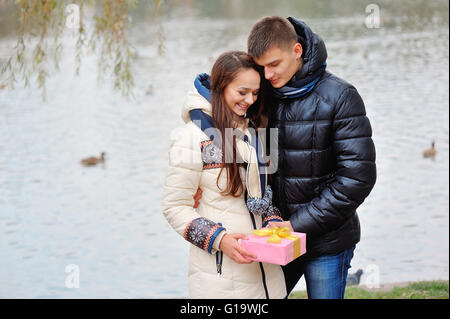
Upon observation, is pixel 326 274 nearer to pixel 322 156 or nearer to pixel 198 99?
pixel 322 156

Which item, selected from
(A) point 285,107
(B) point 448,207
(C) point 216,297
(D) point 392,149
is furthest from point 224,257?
(D) point 392,149

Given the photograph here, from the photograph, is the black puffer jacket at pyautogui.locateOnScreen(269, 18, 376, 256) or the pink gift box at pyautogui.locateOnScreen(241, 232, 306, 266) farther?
the black puffer jacket at pyautogui.locateOnScreen(269, 18, 376, 256)

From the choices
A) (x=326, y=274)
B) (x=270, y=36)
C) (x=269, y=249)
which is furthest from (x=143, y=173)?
(x=269, y=249)

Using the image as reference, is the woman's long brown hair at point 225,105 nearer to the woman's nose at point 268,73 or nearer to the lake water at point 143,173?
the woman's nose at point 268,73

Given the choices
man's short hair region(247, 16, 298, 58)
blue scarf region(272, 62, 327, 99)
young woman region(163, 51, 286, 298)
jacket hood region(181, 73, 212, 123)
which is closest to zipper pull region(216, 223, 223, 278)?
young woman region(163, 51, 286, 298)

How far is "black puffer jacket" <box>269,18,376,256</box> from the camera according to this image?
235 centimetres

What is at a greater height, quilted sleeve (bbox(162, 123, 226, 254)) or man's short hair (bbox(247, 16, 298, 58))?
man's short hair (bbox(247, 16, 298, 58))

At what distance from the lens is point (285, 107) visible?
8.09 feet

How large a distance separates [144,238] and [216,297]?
19.6 feet

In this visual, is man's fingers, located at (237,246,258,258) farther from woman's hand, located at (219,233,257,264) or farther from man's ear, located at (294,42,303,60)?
man's ear, located at (294,42,303,60)

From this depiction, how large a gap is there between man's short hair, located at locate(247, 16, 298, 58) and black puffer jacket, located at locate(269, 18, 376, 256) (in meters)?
0.09

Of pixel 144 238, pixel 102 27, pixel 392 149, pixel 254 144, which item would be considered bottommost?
pixel 144 238
